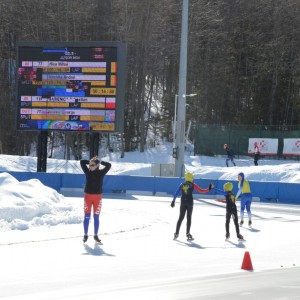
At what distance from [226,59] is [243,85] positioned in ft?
11.7

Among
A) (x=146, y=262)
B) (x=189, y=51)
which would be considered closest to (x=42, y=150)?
(x=146, y=262)

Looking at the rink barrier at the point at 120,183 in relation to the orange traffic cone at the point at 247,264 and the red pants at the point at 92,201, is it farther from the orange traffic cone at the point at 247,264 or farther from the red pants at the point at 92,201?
the orange traffic cone at the point at 247,264

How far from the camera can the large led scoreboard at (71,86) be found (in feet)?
110

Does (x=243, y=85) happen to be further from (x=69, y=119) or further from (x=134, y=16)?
(x=69, y=119)

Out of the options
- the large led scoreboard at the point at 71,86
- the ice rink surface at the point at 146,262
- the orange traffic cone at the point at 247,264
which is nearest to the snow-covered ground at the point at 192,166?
the large led scoreboard at the point at 71,86

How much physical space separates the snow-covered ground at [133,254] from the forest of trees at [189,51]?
35550 millimetres

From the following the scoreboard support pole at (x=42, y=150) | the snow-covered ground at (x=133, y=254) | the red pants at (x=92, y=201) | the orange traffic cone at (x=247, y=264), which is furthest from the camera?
the scoreboard support pole at (x=42, y=150)

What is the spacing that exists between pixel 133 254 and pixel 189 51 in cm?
4993

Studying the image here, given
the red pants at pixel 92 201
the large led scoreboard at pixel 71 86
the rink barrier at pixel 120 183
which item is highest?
the large led scoreboard at pixel 71 86

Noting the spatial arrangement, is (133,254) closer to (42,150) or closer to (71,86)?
(71,86)

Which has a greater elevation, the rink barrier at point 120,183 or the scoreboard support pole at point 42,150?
the scoreboard support pole at point 42,150

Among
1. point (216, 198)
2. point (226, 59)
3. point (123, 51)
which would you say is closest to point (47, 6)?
point (226, 59)

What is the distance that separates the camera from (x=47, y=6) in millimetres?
58938

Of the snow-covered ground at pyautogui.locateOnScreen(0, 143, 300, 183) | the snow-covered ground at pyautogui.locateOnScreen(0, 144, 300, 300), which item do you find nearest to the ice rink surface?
the snow-covered ground at pyautogui.locateOnScreen(0, 144, 300, 300)
